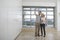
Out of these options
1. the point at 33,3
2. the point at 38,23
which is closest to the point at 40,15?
the point at 38,23

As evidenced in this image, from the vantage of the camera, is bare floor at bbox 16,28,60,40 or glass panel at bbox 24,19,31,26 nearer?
bare floor at bbox 16,28,60,40

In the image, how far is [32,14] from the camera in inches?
701

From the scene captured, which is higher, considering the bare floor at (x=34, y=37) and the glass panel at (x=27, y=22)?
the glass panel at (x=27, y=22)

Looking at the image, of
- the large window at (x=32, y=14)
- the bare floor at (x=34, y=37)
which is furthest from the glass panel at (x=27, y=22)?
the bare floor at (x=34, y=37)

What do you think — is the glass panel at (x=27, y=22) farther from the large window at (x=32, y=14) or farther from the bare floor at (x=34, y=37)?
the bare floor at (x=34, y=37)

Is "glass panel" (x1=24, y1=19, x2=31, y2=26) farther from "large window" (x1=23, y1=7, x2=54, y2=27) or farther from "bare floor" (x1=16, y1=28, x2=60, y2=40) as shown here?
"bare floor" (x1=16, y1=28, x2=60, y2=40)

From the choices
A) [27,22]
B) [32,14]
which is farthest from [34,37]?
[32,14]

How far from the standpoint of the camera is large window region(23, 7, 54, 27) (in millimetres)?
17462

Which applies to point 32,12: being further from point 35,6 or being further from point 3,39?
point 3,39

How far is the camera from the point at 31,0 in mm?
16562

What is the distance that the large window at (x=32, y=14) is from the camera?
57.3 feet

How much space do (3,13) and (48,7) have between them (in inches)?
454

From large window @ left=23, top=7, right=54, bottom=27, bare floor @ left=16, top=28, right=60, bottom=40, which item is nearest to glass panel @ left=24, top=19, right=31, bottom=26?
large window @ left=23, top=7, right=54, bottom=27

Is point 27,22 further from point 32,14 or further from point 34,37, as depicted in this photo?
point 34,37
